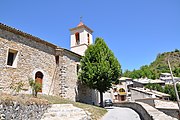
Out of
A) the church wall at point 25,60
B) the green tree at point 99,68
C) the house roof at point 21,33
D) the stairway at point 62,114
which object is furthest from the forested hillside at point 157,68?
the stairway at point 62,114

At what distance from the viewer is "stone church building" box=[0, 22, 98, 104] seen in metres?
13.5

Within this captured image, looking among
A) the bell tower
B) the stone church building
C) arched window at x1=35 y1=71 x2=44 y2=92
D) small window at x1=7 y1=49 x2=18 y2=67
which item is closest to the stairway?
the stone church building

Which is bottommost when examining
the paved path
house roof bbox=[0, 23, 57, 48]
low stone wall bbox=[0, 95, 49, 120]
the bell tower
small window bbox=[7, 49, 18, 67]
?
the paved path

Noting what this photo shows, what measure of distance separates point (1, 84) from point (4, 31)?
4519mm

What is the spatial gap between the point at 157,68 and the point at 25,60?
338 feet

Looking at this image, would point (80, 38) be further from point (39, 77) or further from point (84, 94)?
point (39, 77)

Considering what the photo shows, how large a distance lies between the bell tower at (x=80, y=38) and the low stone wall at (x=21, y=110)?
586 inches

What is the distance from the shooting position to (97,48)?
20641mm

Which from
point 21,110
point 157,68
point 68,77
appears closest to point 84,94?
point 68,77

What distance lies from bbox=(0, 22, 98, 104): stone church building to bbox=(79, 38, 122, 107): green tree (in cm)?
169

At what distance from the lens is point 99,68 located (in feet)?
61.5

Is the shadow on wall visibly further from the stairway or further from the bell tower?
the stairway

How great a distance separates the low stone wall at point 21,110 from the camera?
27.2ft

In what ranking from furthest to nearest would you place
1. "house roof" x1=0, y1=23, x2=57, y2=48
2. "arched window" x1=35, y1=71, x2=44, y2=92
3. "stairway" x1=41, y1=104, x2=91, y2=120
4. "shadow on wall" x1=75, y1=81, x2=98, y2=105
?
"shadow on wall" x1=75, y1=81, x2=98, y2=105
"arched window" x1=35, y1=71, x2=44, y2=92
"house roof" x1=0, y1=23, x2=57, y2=48
"stairway" x1=41, y1=104, x2=91, y2=120
